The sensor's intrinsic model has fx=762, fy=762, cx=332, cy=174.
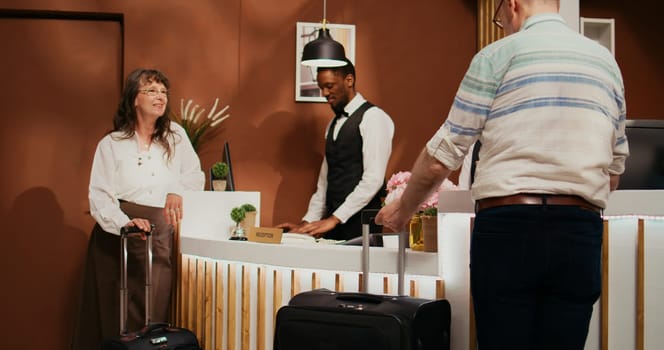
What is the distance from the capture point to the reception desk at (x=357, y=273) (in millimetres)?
2389

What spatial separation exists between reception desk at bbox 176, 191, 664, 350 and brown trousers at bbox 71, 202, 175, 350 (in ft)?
0.38

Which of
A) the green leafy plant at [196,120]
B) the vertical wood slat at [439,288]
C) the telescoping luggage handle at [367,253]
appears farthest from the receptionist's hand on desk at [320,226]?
the vertical wood slat at [439,288]

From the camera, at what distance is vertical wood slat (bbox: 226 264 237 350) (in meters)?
3.36

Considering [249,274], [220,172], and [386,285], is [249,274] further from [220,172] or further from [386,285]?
[220,172]

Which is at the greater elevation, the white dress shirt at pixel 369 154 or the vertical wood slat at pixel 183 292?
the white dress shirt at pixel 369 154

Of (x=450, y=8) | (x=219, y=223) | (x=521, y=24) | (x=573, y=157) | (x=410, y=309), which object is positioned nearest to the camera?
(x=573, y=157)

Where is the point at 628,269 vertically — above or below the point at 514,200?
below

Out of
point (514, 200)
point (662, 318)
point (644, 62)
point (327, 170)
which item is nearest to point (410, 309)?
point (514, 200)

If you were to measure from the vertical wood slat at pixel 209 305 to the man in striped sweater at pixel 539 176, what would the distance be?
6.13 ft

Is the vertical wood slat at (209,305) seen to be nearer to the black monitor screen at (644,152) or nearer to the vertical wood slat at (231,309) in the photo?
the vertical wood slat at (231,309)

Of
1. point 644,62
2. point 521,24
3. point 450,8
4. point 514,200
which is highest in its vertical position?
point 450,8

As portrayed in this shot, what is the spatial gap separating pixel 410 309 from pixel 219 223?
72.6 inches

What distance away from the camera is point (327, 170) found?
517cm

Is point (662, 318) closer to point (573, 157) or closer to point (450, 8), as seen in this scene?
point (573, 157)
